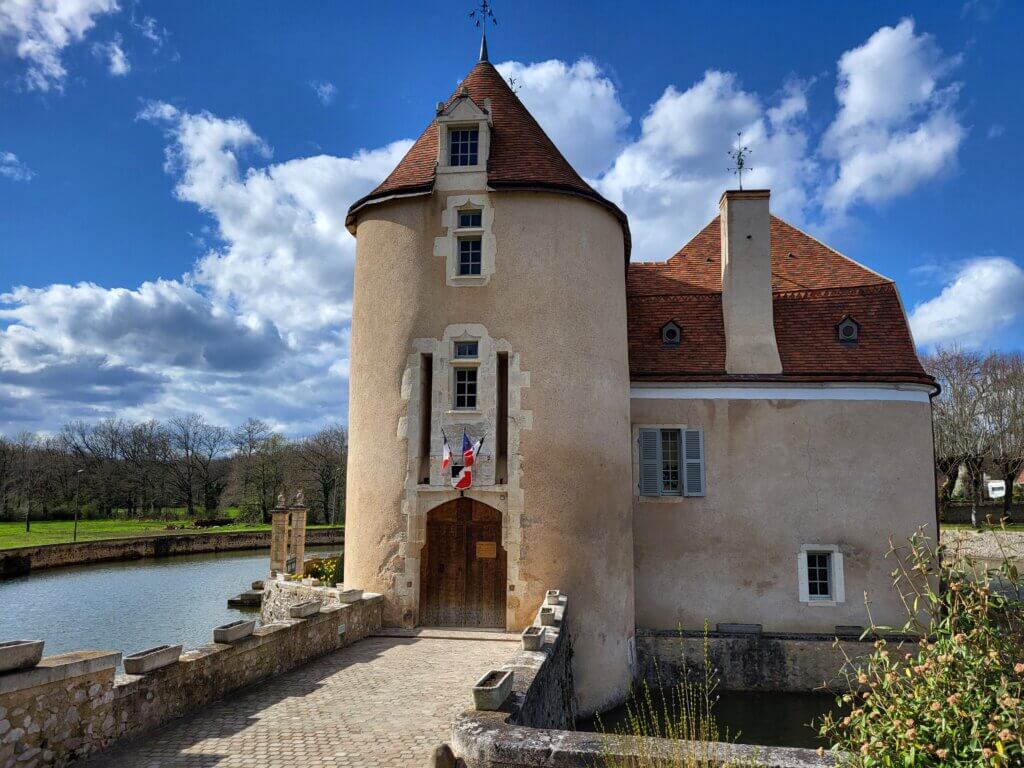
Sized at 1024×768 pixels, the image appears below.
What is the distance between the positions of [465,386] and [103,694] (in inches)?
308

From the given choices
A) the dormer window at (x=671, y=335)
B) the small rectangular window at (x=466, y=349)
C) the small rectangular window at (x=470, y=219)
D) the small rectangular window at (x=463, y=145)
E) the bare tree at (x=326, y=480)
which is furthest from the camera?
the bare tree at (x=326, y=480)

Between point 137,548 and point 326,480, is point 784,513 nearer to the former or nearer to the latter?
point 137,548

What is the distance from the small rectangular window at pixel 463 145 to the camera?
13.7 meters

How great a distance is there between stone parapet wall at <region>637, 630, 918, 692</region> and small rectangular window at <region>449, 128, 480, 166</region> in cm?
1012

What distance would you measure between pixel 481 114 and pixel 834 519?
1103cm

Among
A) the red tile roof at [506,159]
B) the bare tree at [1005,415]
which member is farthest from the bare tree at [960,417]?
the red tile roof at [506,159]

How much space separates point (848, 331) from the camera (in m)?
15.8

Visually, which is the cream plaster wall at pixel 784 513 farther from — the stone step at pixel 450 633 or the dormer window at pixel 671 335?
the stone step at pixel 450 633

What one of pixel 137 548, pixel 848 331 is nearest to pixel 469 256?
pixel 848 331

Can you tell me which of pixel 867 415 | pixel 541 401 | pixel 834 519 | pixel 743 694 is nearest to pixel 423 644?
pixel 541 401

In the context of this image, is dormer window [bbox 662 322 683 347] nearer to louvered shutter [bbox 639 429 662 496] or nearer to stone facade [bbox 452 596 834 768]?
louvered shutter [bbox 639 429 662 496]

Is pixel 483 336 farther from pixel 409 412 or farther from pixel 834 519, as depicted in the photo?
pixel 834 519

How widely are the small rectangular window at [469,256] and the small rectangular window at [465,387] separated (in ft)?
6.13

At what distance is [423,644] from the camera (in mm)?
11039
